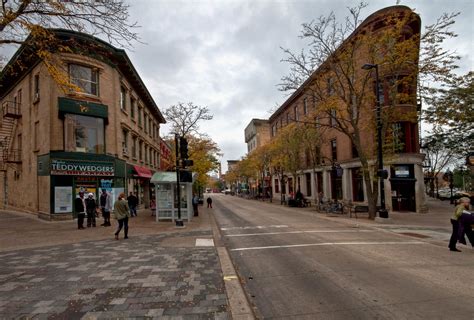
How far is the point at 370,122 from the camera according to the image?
2073cm

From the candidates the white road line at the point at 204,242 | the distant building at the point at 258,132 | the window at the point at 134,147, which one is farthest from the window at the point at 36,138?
the distant building at the point at 258,132

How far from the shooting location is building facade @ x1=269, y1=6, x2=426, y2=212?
18609 millimetres

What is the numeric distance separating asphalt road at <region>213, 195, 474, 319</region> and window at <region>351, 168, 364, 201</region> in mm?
18176

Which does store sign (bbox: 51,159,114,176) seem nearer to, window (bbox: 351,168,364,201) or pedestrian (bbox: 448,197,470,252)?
pedestrian (bbox: 448,197,470,252)

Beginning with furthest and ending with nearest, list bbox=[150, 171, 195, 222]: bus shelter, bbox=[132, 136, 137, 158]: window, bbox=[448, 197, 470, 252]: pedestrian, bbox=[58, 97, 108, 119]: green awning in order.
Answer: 1. bbox=[132, 136, 137, 158]: window
2. bbox=[58, 97, 108, 119]: green awning
3. bbox=[150, 171, 195, 222]: bus shelter
4. bbox=[448, 197, 470, 252]: pedestrian

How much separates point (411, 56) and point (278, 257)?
14.5 metres

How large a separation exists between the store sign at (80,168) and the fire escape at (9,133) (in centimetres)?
795

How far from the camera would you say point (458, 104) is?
59.3 feet

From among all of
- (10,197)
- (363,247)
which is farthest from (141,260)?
(10,197)

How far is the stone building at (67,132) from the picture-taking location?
18359 mm

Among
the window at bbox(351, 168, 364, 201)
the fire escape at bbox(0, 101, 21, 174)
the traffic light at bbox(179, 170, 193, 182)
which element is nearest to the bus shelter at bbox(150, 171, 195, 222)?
the traffic light at bbox(179, 170, 193, 182)

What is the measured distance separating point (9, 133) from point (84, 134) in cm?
954

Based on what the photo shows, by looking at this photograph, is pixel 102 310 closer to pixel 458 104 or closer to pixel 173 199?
pixel 173 199

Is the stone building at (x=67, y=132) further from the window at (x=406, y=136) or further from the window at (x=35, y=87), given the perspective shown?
the window at (x=406, y=136)
